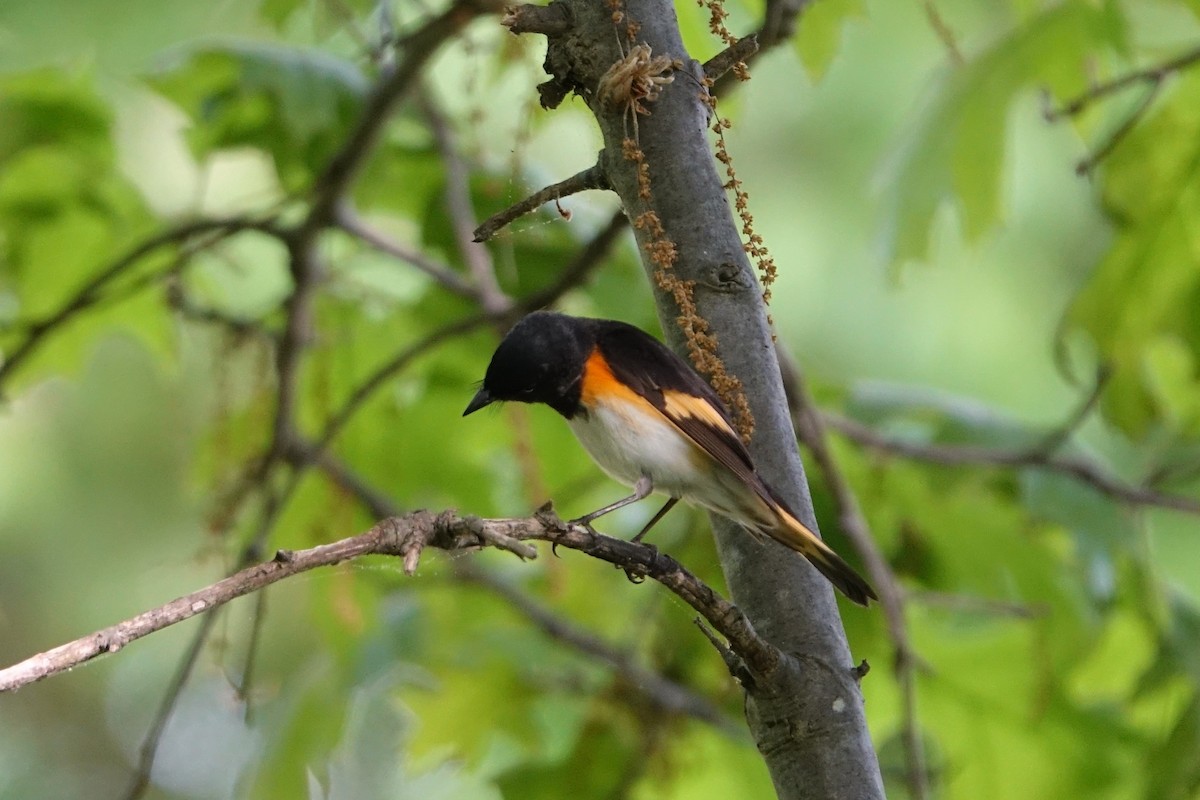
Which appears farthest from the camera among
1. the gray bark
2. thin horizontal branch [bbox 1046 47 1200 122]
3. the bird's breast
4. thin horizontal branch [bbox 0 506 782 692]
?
thin horizontal branch [bbox 1046 47 1200 122]

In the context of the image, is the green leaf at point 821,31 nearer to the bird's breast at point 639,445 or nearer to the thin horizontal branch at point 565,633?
the bird's breast at point 639,445

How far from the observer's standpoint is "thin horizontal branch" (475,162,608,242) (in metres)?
1.42

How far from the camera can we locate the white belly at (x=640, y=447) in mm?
1773

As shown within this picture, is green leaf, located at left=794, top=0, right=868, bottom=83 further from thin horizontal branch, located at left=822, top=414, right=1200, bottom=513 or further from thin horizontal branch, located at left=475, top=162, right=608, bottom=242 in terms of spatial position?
thin horizontal branch, located at left=475, top=162, right=608, bottom=242

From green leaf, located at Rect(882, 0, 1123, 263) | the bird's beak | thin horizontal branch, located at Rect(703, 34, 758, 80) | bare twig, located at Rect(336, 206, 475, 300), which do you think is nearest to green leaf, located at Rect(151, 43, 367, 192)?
bare twig, located at Rect(336, 206, 475, 300)

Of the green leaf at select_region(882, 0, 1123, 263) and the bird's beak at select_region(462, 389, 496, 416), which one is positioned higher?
the green leaf at select_region(882, 0, 1123, 263)

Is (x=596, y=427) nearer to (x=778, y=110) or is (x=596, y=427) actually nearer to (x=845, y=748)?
(x=845, y=748)

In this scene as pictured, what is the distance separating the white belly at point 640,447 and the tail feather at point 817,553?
0.27 meters

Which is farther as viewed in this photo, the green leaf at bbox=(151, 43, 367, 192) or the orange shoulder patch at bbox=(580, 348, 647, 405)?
the green leaf at bbox=(151, 43, 367, 192)

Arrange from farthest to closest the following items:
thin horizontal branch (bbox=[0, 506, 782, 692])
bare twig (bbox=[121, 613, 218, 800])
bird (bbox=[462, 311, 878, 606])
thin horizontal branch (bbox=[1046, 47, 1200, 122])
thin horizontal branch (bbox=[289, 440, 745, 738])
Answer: thin horizontal branch (bbox=[289, 440, 745, 738]) < thin horizontal branch (bbox=[1046, 47, 1200, 122]) < bare twig (bbox=[121, 613, 218, 800]) < bird (bbox=[462, 311, 878, 606]) < thin horizontal branch (bbox=[0, 506, 782, 692])

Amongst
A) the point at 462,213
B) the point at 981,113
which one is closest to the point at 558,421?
the point at 462,213

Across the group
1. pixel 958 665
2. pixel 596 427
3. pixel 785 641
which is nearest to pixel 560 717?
pixel 958 665

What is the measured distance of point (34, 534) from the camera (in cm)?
584

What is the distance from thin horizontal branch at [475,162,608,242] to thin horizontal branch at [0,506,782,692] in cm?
38
